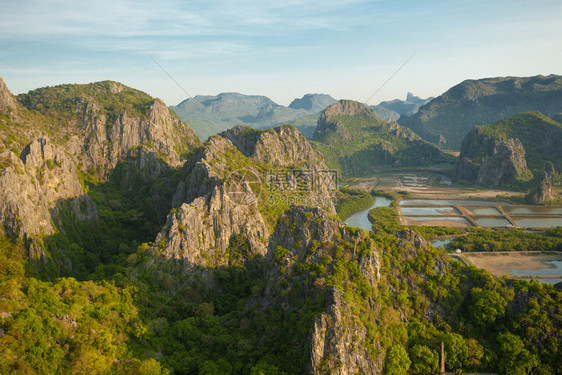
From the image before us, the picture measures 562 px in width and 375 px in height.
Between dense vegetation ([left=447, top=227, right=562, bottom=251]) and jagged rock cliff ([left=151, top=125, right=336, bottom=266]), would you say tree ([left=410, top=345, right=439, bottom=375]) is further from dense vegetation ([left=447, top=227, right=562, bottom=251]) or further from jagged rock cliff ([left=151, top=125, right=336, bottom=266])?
dense vegetation ([left=447, top=227, right=562, bottom=251])

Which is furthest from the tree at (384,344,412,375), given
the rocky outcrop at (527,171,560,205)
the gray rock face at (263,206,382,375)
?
the rocky outcrop at (527,171,560,205)

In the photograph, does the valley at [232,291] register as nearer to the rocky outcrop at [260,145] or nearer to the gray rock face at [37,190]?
the gray rock face at [37,190]

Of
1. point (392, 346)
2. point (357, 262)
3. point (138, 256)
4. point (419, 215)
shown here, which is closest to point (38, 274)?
point (138, 256)

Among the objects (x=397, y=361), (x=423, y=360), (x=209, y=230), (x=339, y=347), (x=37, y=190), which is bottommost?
(x=423, y=360)

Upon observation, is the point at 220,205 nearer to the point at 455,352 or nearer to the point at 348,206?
the point at 455,352

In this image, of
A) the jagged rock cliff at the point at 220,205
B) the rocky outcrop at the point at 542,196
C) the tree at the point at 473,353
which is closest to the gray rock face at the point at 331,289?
the tree at the point at 473,353

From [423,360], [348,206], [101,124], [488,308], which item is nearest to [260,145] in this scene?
[348,206]
